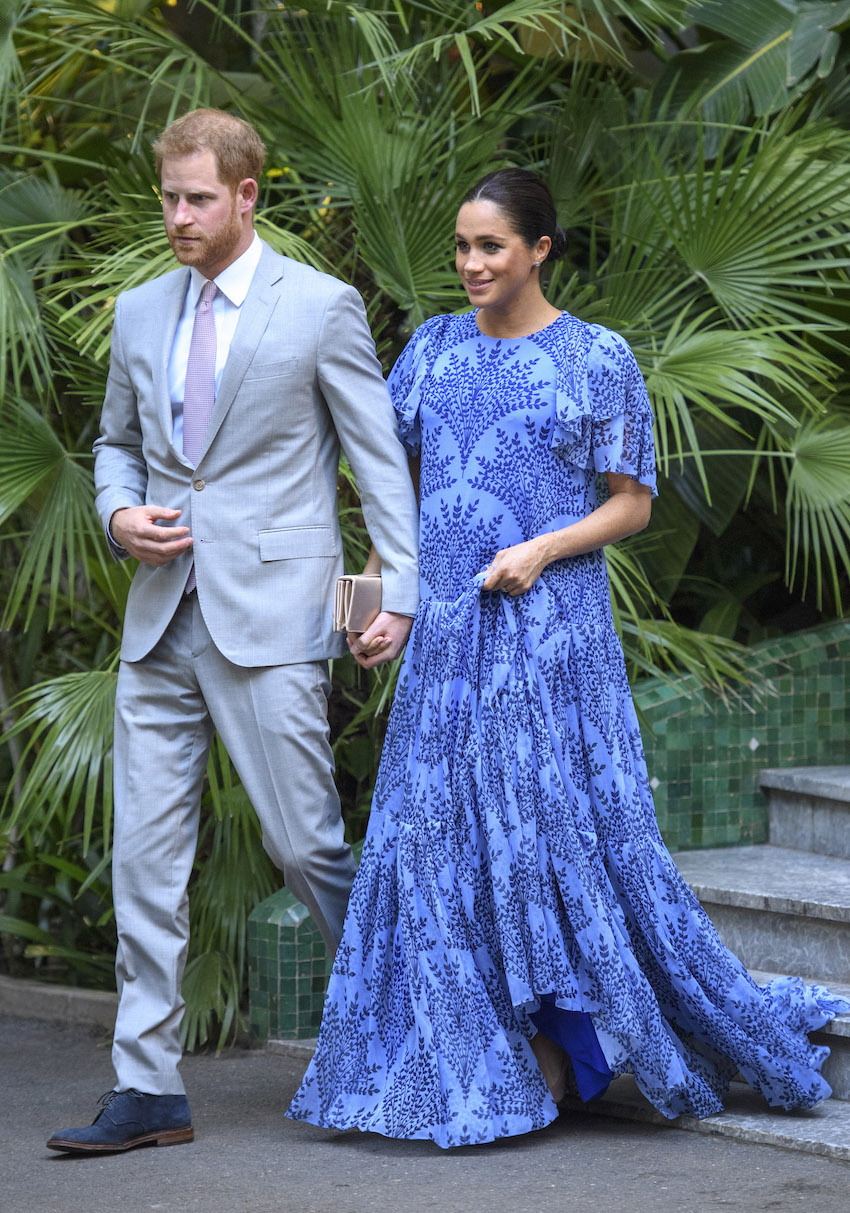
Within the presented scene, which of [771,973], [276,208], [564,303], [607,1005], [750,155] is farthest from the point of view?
[750,155]

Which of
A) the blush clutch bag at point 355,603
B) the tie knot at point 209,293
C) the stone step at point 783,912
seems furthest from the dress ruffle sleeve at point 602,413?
the stone step at point 783,912

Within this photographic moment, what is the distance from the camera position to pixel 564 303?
4449 mm

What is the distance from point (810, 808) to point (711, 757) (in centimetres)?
29

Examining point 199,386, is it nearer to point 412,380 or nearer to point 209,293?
point 209,293

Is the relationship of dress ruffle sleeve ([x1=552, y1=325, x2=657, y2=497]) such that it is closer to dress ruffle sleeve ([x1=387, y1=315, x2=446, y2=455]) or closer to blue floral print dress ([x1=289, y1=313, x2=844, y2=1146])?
blue floral print dress ([x1=289, y1=313, x2=844, y2=1146])

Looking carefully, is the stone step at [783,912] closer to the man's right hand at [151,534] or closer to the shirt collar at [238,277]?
the man's right hand at [151,534]

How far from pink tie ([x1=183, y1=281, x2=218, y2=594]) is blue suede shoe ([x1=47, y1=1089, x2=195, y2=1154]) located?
0.96 m

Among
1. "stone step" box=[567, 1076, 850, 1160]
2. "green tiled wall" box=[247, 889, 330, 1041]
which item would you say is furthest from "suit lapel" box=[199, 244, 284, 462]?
Answer: "stone step" box=[567, 1076, 850, 1160]

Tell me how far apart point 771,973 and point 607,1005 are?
0.80 metres

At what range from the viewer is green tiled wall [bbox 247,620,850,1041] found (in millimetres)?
4074

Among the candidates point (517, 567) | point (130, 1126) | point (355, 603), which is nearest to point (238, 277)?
point (355, 603)

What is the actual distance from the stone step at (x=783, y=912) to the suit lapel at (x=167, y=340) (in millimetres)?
1630

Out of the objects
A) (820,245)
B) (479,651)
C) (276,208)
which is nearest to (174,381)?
(479,651)

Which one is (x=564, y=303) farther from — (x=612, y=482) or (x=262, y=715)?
(x=262, y=715)
